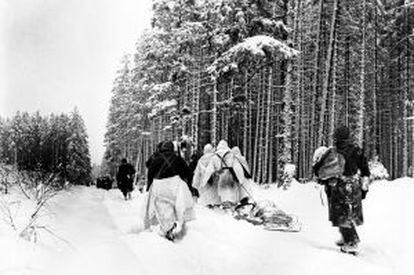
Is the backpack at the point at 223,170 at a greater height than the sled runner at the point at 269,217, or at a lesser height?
greater

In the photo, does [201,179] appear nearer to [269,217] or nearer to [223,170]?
[223,170]

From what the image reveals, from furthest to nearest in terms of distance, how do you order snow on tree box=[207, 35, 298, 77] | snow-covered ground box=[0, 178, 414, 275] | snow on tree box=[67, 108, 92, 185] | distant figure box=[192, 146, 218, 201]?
1. snow on tree box=[67, 108, 92, 185]
2. snow on tree box=[207, 35, 298, 77]
3. distant figure box=[192, 146, 218, 201]
4. snow-covered ground box=[0, 178, 414, 275]

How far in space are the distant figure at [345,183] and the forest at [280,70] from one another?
9.02 metres

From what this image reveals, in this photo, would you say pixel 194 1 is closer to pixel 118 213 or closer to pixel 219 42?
pixel 219 42

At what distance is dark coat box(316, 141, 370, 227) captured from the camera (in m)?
8.12

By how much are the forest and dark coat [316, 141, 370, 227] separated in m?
9.04

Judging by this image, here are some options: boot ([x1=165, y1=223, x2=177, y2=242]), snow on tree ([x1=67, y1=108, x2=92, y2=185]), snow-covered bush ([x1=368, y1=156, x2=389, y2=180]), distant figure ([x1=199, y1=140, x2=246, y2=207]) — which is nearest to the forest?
snow-covered bush ([x1=368, y1=156, x2=389, y2=180])

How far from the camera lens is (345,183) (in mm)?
8289

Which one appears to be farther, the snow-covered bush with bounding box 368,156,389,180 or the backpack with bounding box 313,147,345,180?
the snow-covered bush with bounding box 368,156,389,180

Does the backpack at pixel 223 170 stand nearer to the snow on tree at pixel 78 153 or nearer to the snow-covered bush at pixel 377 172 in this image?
the snow-covered bush at pixel 377 172

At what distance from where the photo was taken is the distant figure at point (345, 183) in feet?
26.6

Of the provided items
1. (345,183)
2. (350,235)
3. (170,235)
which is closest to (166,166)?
(170,235)

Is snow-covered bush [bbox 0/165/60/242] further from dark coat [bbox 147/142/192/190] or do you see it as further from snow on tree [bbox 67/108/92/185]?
snow on tree [bbox 67/108/92/185]

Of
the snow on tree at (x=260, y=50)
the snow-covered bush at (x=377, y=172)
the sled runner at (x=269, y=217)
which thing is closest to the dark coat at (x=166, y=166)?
the sled runner at (x=269, y=217)
